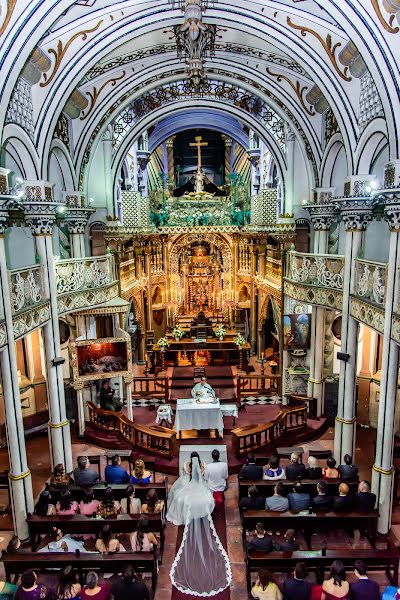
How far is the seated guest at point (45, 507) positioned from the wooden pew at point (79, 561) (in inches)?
55.2

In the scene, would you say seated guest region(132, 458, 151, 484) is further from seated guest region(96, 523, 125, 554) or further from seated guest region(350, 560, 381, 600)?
seated guest region(350, 560, 381, 600)

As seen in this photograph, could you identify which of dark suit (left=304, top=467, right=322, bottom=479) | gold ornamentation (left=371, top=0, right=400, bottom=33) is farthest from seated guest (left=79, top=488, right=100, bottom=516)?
gold ornamentation (left=371, top=0, right=400, bottom=33)

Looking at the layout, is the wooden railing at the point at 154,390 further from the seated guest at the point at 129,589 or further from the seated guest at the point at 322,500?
the seated guest at the point at 129,589

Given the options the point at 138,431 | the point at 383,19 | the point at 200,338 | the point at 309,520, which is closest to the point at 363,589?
the point at 309,520

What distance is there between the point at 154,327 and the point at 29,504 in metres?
16.4

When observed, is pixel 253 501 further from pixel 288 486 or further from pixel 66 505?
pixel 66 505

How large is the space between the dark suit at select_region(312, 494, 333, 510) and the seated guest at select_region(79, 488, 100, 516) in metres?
4.43

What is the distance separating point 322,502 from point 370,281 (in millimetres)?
4935

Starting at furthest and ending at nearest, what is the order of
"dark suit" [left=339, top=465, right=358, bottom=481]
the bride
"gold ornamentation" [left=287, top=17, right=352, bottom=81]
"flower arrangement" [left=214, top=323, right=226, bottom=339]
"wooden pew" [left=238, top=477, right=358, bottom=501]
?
"flower arrangement" [left=214, top=323, right=226, bottom=339], "gold ornamentation" [left=287, top=17, right=352, bottom=81], "dark suit" [left=339, top=465, right=358, bottom=481], "wooden pew" [left=238, top=477, right=358, bottom=501], the bride

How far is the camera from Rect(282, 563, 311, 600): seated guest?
22.5ft

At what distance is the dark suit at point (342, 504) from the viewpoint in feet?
30.0

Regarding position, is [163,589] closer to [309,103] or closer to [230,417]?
[230,417]

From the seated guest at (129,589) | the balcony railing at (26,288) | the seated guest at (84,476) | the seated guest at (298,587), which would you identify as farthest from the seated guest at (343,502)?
the balcony railing at (26,288)

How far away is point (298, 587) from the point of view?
6.86 metres
